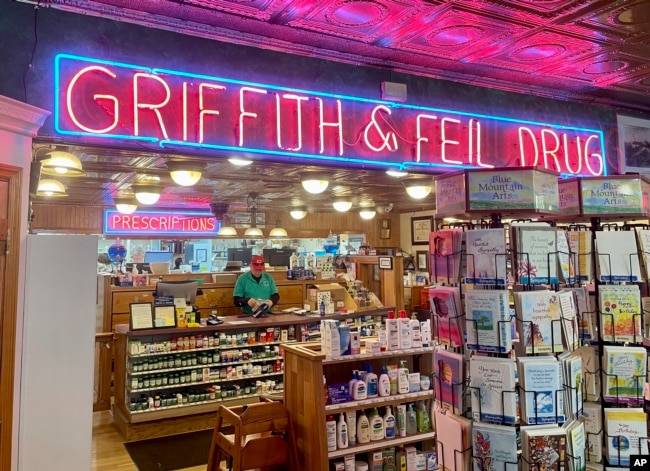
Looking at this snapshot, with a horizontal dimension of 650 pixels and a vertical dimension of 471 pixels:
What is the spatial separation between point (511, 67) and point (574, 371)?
2.92m

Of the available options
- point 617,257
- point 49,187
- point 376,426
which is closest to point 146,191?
point 49,187

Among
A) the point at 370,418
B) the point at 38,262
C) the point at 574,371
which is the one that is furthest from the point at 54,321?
the point at 574,371

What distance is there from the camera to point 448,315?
279 cm

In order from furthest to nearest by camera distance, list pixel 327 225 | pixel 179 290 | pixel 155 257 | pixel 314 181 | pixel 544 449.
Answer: pixel 155 257, pixel 327 225, pixel 179 290, pixel 314 181, pixel 544 449

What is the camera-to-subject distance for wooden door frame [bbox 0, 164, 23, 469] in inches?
112

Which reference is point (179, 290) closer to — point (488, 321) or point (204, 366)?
point (204, 366)

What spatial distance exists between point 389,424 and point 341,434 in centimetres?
47

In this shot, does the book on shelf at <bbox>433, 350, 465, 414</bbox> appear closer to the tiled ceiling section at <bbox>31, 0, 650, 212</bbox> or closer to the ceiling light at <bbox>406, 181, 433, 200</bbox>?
the tiled ceiling section at <bbox>31, 0, 650, 212</bbox>

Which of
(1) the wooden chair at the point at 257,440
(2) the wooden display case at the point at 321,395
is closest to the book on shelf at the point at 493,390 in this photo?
(2) the wooden display case at the point at 321,395

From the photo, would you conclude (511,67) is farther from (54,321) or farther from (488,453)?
(54,321)

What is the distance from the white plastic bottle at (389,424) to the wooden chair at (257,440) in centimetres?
79

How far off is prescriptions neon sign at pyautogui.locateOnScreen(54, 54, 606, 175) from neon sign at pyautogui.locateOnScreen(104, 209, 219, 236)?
26.0 feet

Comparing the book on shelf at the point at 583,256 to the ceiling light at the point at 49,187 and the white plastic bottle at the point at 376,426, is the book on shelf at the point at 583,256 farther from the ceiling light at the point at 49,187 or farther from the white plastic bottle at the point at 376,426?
the ceiling light at the point at 49,187

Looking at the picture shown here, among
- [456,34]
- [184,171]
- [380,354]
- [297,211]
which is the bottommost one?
[380,354]
